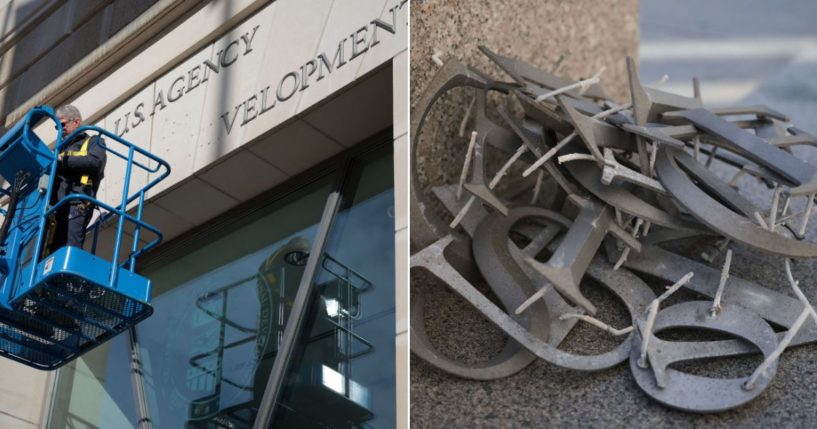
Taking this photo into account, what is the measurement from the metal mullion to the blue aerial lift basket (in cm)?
109

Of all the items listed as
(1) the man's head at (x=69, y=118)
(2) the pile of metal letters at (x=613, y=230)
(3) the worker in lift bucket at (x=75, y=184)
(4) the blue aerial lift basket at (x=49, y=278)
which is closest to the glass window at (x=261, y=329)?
(2) the pile of metal letters at (x=613, y=230)

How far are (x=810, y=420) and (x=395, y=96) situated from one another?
2.74 meters

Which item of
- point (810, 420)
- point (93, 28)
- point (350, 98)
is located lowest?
point (810, 420)

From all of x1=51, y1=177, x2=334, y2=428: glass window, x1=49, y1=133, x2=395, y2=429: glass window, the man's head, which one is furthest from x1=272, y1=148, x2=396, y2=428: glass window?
the man's head

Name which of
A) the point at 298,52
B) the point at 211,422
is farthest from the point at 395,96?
the point at 211,422

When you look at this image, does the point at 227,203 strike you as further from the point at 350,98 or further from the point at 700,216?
the point at 700,216

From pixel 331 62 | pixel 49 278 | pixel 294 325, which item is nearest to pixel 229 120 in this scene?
pixel 331 62

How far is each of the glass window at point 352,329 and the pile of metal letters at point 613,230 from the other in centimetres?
46

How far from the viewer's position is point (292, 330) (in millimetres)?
6016

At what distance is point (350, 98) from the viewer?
616 centimetres

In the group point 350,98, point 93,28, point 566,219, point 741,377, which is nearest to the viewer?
point 741,377

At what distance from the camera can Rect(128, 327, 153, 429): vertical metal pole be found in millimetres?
6684

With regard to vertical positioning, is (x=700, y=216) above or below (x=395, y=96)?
below

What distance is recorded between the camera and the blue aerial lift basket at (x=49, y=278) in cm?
475
